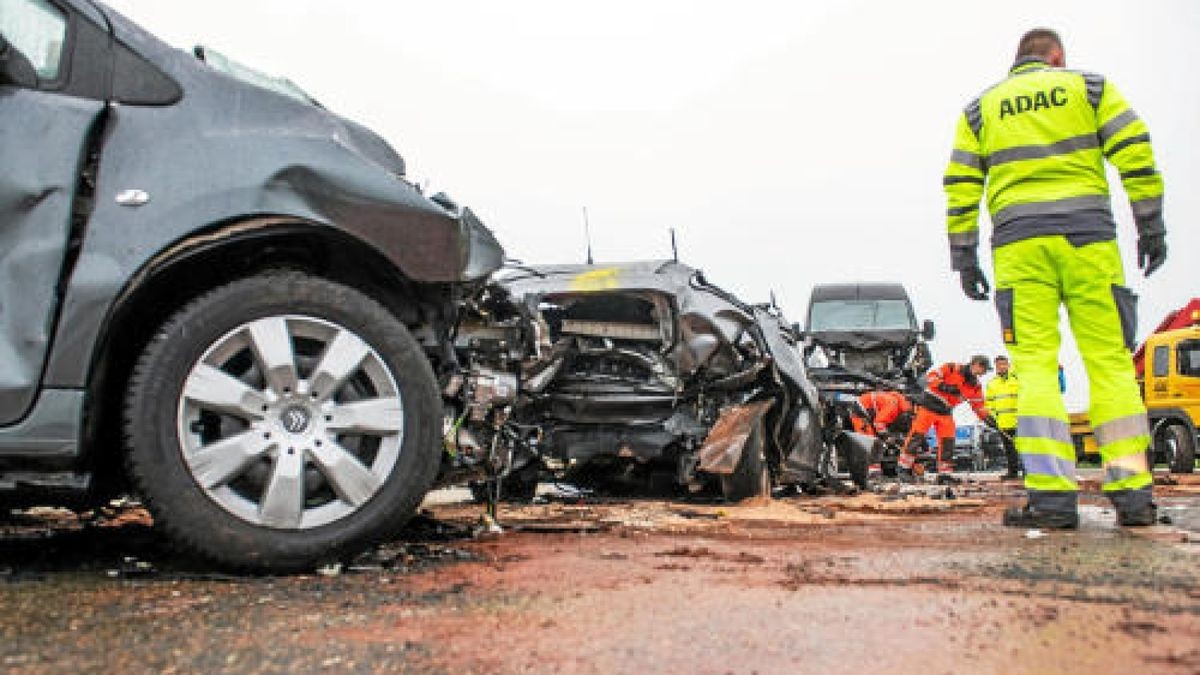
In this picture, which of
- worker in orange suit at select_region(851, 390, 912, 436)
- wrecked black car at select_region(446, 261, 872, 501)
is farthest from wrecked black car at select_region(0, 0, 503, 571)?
worker in orange suit at select_region(851, 390, 912, 436)

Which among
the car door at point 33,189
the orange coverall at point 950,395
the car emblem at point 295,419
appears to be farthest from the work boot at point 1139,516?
the orange coverall at point 950,395

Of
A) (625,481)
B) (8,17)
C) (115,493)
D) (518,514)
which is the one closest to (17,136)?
(8,17)

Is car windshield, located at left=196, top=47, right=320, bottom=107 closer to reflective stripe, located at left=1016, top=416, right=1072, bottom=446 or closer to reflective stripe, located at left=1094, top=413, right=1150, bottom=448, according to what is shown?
reflective stripe, located at left=1016, top=416, right=1072, bottom=446

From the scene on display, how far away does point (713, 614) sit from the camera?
203 cm

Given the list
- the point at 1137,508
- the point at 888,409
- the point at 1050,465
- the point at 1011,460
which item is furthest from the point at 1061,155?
the point at 888,409

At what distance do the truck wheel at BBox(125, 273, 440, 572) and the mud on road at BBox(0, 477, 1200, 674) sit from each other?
153 millimetres

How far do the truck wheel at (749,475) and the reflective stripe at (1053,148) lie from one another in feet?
6.82

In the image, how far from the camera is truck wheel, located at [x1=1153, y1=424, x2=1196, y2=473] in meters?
11.5

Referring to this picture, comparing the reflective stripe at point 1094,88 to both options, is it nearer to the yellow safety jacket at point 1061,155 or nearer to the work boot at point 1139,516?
the yellow safety jacket at point 1061,155

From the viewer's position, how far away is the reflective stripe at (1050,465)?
→ 3.87 m

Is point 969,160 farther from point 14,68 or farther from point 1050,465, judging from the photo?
point 14,68

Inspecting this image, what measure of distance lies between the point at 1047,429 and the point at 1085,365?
0.37 meters

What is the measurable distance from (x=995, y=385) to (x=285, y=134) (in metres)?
11.4

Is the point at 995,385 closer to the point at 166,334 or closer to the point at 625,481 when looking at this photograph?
the point at 625,481
